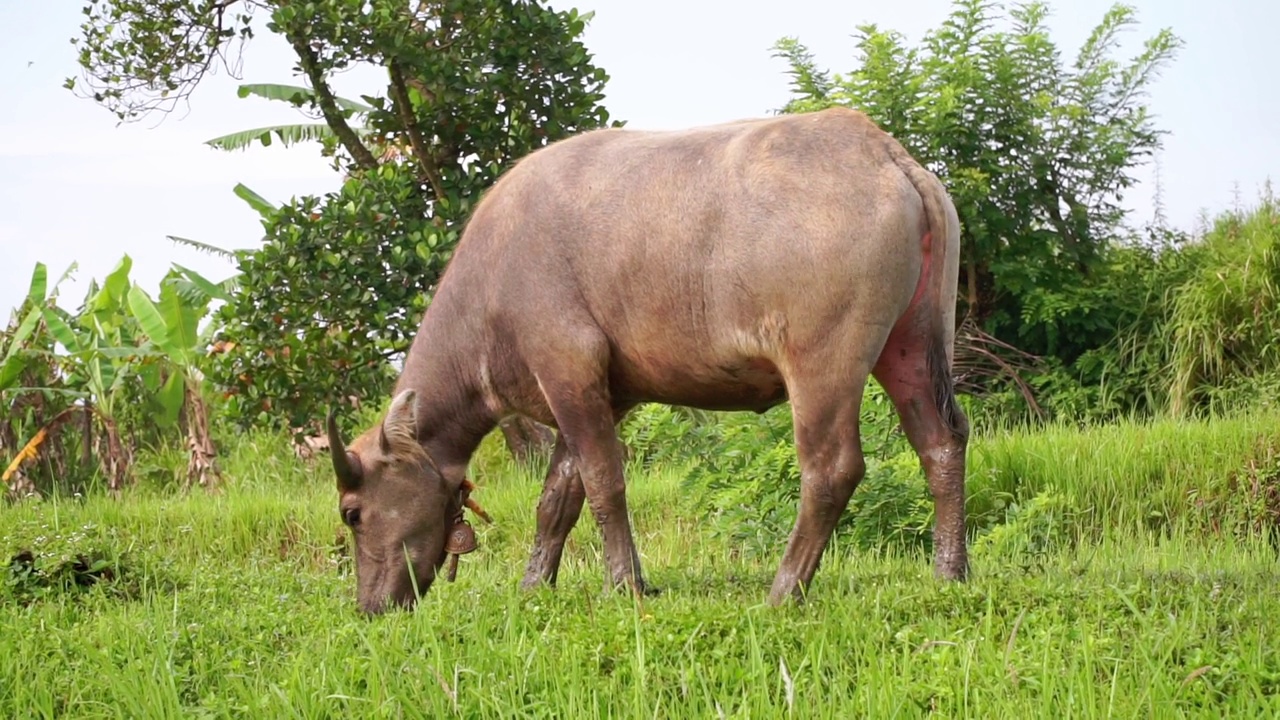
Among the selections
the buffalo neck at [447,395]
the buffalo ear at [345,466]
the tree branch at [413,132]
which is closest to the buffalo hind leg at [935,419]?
the buffalo neck at [447,395]

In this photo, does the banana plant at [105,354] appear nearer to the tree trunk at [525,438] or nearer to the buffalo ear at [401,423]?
the tree trunk at [525,438]

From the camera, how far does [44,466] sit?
13594mm

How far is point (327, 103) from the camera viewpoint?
397 inches

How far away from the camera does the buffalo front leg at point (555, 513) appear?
6863 mm

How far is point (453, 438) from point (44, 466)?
8453 millimetres

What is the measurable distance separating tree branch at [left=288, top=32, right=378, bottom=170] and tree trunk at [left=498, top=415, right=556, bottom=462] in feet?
7.90

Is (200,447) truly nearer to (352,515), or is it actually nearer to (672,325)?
(352,515)

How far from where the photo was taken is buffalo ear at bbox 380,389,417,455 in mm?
6398

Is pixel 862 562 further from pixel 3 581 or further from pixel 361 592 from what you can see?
pixel 3 581

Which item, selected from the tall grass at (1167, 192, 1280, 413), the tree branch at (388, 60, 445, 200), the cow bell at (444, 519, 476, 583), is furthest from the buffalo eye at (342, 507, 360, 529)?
A: the tall grass at (1167, 192, 1280, 413)

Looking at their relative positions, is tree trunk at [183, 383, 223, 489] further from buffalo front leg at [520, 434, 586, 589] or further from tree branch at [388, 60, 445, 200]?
buffalo front leg at [520, 434, 586, 589]

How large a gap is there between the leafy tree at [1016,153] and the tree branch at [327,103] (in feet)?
13.8

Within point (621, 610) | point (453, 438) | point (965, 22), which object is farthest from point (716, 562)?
point (965, 22)

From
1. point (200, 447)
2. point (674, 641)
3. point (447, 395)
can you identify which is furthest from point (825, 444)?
point (200, 447)
